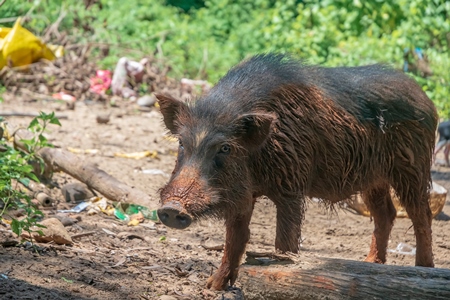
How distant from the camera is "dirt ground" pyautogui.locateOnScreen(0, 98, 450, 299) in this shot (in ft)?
14.9

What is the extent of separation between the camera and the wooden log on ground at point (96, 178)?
264 inches

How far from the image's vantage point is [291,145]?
4.94 metres

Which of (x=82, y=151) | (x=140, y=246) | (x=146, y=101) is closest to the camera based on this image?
(x=140, y=246)

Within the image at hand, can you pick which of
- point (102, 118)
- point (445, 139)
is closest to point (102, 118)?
point (102, 118)

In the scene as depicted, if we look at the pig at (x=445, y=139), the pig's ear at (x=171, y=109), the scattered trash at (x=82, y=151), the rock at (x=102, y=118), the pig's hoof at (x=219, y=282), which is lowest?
the pig's hoof at (x=219, y=282)

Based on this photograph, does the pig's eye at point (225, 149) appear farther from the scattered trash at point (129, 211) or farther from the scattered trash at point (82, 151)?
the scattered trash at point (82, 151)

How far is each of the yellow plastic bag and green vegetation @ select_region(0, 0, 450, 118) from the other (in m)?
0.50

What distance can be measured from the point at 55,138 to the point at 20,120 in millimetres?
756

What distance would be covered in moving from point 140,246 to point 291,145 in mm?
1527

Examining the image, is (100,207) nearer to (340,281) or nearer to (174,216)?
(174,216)

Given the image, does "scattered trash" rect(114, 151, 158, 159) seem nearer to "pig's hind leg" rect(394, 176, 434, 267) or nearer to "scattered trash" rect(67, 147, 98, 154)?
"scattered trash" rect(67, 147, 98, 154)

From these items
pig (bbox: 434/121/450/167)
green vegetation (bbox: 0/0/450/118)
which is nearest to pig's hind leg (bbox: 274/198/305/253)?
pig (bbox: 434/121/450/167)

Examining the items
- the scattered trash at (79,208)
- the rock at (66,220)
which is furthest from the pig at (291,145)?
the scattered trash at (79,208)

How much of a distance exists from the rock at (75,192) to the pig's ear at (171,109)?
1.98 meters
